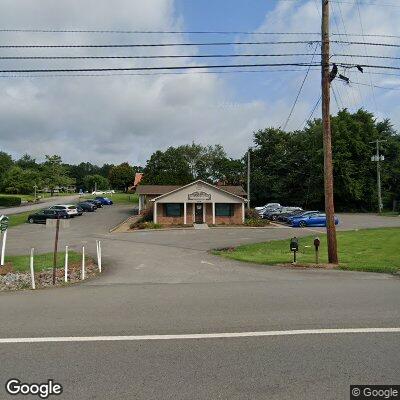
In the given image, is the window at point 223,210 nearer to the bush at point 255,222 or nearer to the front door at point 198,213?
the front door at point 198,213

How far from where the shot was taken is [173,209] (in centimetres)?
4600

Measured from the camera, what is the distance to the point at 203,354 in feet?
19.5

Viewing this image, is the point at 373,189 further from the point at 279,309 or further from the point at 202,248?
the point at 279,309

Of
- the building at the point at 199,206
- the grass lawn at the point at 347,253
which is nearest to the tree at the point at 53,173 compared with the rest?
the building at the point at 199,206

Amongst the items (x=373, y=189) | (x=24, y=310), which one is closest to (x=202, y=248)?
(x=24, y=310)

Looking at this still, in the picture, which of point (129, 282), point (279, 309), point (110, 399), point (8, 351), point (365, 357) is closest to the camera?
point (110, 399)

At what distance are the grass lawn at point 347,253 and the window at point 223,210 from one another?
1848cm

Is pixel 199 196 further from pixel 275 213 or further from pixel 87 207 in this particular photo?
pixel 87 207

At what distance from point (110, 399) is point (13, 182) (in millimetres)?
104238

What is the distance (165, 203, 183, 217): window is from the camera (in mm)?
45906

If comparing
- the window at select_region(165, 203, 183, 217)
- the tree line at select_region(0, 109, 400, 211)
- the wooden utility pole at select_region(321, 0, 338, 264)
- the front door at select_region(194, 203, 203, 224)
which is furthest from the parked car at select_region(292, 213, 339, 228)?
the wooden utility pole at select_region(321, 0, 338, 264)

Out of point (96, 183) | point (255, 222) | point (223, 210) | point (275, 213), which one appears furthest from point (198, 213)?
point (96, 183)

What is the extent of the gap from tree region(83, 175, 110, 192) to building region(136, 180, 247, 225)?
10533cm

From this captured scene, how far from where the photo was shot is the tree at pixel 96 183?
14988 cm
